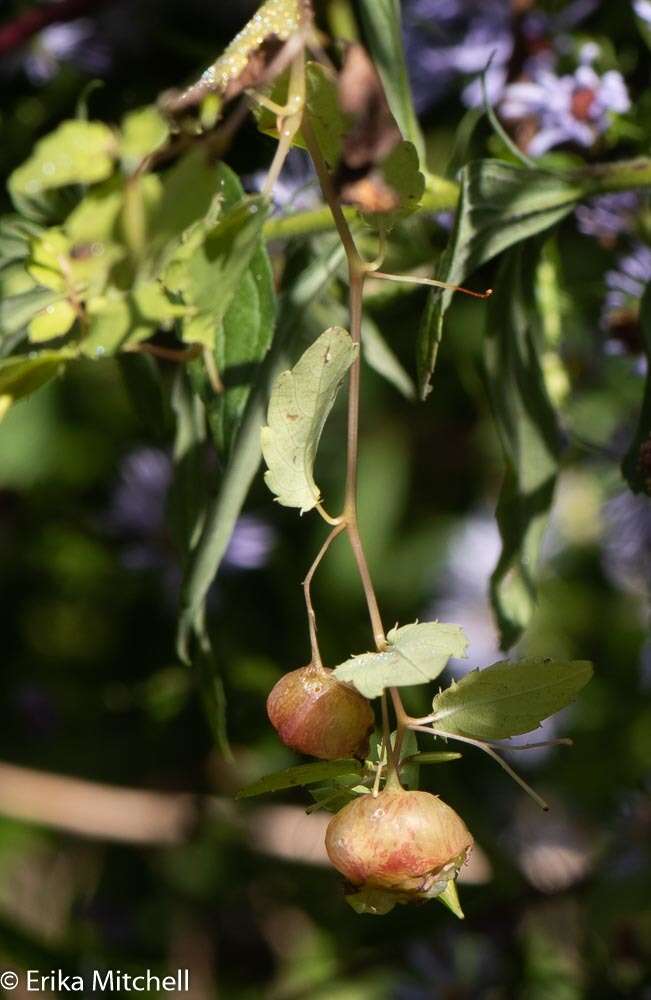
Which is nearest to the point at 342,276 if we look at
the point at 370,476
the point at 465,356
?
the point at 465,356

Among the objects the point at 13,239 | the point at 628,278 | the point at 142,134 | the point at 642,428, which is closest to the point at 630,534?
the point at 628,278

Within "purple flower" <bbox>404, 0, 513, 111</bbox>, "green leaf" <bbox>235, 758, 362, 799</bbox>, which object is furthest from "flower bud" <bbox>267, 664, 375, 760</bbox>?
"purple flower" <bbox>404, 0, 513, 111</bbox>

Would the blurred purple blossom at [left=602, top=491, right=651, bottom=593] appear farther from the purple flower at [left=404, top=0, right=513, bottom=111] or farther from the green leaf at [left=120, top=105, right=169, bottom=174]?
the green leaf at [left=120, top=105, right=169, bottom=174]

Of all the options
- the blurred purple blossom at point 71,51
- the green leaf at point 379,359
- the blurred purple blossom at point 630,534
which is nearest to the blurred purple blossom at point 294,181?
the green leaf at point 379,359

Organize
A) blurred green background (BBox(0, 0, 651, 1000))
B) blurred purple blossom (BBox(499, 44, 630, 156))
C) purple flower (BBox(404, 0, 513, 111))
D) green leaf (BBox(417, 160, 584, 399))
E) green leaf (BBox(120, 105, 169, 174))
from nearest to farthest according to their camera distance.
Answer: green leaf (BBox(120, 105, 169, 174)) → green leaf (BBox(417, 160, 584, 399)) → blurred purple blossom (BBox(499, 44, 630, 156)) → purple flower (BBox(404, 0, 513, 111)) → blurred green background (BBox(0, 0, 651, 1000))

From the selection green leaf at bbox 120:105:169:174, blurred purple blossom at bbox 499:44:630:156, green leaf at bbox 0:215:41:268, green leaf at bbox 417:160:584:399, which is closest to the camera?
green leaf at bbox 120:105:169:174

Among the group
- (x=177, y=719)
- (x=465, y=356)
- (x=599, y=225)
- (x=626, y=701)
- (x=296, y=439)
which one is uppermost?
(x=296, y=439)

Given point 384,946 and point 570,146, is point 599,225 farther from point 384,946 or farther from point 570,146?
point 384,946

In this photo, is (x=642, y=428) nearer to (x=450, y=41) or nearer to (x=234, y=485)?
(x=234, y=485)
